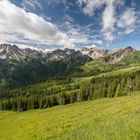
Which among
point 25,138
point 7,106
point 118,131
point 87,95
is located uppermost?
point 118,131

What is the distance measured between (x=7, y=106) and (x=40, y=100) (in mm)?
28772

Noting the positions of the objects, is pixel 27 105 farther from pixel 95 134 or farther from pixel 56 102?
pixel 95 134

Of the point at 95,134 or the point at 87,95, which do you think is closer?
the point at 95,134

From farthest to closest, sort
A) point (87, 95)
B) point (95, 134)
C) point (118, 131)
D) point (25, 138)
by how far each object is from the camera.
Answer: point (87, 95) < point (25, 138) < point (95, 134) < point (118, 131)

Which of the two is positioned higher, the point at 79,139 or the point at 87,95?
the point at 79,139

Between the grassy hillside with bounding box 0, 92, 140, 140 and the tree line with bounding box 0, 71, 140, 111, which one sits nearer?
the grassy hillside with bounding box 0, 92, 140, 140

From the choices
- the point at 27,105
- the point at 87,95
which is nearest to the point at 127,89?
the point at 87,95

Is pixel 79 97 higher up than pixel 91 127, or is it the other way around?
pixel 91 127

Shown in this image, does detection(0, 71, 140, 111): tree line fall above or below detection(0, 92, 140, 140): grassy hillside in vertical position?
below

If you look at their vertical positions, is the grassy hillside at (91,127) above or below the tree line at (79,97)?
above

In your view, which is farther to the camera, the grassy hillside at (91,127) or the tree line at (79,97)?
the tree line at (79,97)

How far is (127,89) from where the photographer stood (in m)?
A: 135

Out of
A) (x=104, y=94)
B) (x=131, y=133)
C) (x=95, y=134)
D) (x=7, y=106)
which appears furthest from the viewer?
(x=7, y=106)

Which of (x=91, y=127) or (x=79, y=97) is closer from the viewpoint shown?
(x=91, y=127)
